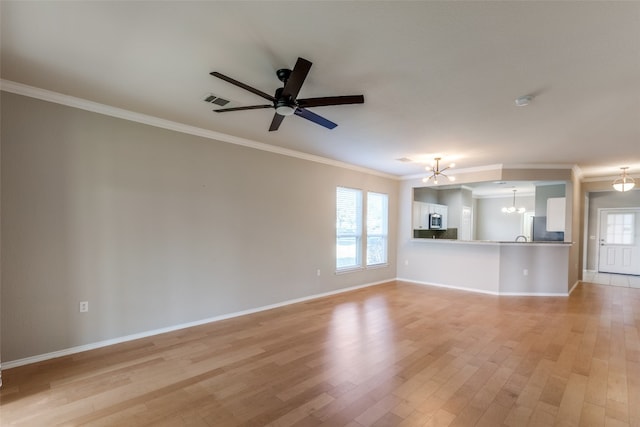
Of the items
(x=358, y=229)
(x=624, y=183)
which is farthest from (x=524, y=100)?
(x=624, y=183)

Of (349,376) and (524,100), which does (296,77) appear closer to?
(524,100)

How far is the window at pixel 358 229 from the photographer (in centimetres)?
605

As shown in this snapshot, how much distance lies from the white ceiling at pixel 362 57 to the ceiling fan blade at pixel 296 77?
0.19 m

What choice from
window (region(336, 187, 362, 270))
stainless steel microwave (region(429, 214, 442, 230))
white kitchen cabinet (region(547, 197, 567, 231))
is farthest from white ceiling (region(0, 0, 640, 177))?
stainless steel microwave (region(429, 214, 442, 230))

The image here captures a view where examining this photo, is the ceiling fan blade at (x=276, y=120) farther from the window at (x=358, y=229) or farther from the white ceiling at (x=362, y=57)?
the window at (x=358, y=229)

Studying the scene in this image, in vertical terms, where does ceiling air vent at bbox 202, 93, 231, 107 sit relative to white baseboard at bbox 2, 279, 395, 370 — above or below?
above

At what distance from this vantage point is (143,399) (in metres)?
2.31

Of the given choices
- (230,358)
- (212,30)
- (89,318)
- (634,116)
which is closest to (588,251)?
(634,116)

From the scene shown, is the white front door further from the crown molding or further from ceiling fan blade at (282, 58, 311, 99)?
ceiling fan blade at (282, 58, 311, 99)

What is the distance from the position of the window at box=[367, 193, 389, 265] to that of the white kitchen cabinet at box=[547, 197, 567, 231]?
12.0 ft

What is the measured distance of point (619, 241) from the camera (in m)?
8.32

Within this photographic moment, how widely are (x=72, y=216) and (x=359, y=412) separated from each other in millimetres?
3324

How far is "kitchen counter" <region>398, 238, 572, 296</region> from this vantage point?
19.1 ft

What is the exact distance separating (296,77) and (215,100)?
1.30 metres
